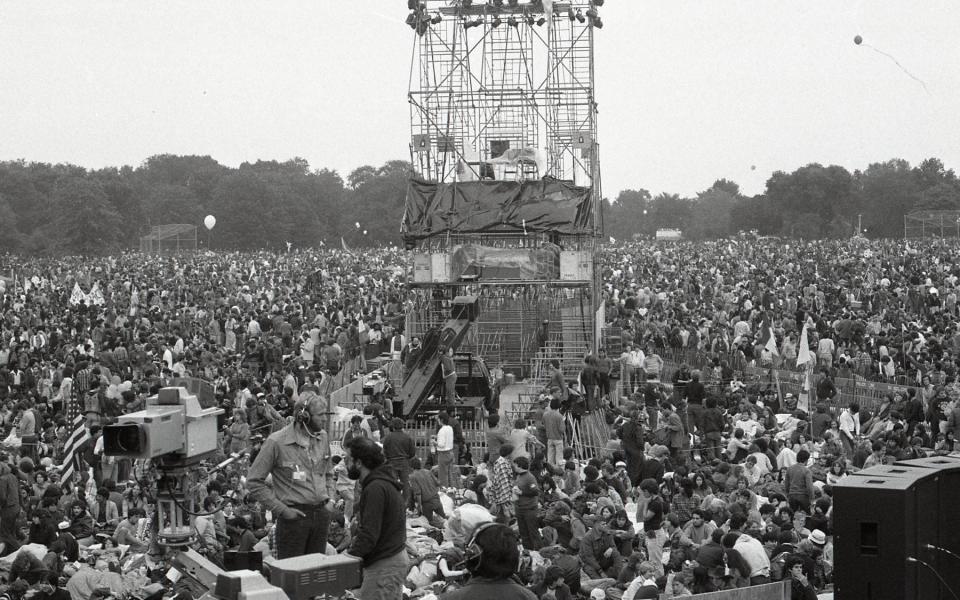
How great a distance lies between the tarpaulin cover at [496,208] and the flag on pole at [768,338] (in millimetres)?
4609

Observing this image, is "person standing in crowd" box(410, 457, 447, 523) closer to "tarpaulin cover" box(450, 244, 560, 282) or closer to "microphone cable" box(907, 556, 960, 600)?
"microphone cable" box(907, 556, 960, 600)

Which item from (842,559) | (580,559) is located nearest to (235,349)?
(580,559)

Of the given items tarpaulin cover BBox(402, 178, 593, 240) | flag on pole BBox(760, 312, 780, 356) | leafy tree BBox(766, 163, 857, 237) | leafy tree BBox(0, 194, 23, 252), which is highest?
leafy tree BBox(766, 163, 857, 237)

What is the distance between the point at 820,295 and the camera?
36031mm

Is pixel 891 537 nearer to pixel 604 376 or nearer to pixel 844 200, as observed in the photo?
pixel 604 376

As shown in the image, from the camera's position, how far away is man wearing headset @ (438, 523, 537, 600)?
5.22 metres

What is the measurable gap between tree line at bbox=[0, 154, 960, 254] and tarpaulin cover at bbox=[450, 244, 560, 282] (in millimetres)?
68521

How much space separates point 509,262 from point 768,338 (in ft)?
19.8

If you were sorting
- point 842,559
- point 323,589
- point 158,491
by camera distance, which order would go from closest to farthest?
point 323,589 → point 842,559 → point 158,491

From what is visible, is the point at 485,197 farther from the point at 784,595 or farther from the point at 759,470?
the point at 784,595

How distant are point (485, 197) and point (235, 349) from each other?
721cm

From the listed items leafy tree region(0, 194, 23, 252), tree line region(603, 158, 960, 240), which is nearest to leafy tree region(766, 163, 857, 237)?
tree line region(603, 158, 960, 240)

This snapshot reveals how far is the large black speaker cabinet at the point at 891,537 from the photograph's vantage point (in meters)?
7.04

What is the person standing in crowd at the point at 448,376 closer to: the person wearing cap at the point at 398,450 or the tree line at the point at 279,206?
the person wearing cap at the point at 398,450
